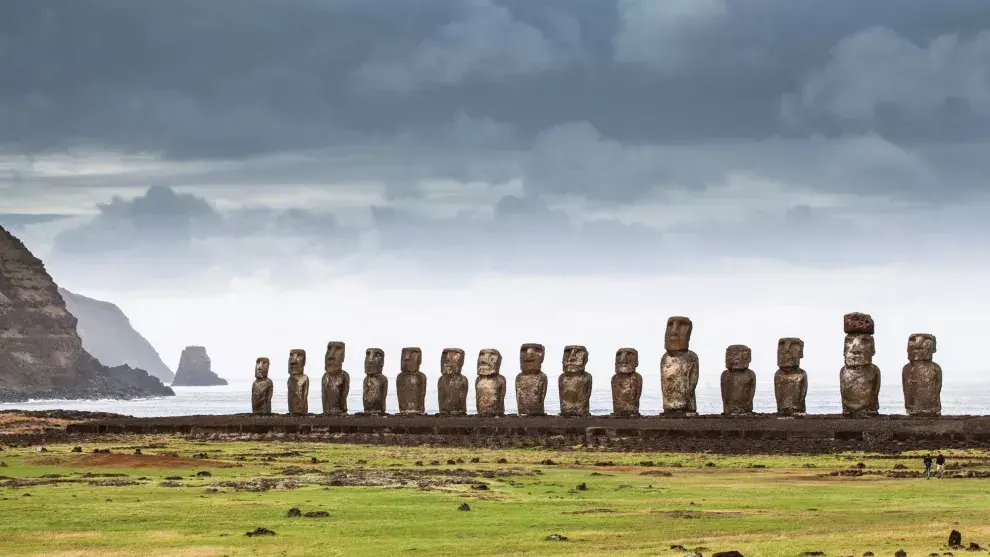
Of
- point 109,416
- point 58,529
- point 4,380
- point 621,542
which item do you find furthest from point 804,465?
point 4,380

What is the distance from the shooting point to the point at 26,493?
2758 cm

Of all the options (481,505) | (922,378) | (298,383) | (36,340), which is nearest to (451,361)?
(298,383)

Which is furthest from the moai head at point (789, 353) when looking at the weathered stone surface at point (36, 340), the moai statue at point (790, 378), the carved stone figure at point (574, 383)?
the weathered stone surface at point (36, 340)

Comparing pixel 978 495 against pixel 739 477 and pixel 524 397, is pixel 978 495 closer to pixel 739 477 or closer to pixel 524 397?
pixel 739 477

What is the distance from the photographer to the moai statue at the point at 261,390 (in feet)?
185

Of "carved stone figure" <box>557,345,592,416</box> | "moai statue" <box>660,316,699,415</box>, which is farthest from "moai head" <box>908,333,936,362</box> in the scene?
"carved stone figure" <box>557,345,592,416</box>

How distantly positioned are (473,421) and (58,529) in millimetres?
26361

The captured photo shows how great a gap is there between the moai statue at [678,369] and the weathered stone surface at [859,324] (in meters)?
4.66

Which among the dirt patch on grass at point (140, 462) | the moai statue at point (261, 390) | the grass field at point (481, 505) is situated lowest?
the grass field at point (481, 505)

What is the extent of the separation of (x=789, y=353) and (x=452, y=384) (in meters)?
11.1

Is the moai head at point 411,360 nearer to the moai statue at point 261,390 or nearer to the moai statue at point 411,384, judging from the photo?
the moai statue at point 411,384

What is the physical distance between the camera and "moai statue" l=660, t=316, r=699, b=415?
48000 millimetres

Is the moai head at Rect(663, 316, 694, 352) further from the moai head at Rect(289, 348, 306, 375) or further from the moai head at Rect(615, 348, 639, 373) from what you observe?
the moai head at Rect(289, 348, 306, 375)

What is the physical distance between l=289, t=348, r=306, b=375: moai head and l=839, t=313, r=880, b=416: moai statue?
19133 millimetres
